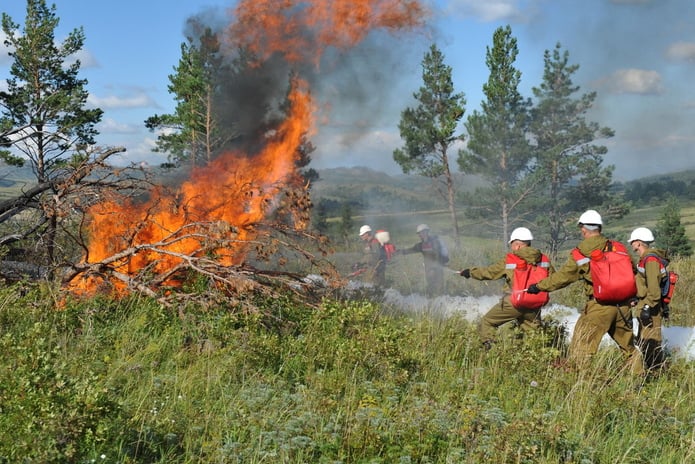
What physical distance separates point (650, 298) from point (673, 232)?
3048 centimetres

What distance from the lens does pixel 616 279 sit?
670cm

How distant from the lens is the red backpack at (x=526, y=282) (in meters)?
7.43

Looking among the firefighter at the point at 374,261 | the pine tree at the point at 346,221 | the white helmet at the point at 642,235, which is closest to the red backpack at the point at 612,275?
the white helmet at the point at 642,235

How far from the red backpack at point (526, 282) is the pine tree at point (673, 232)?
2984 cm

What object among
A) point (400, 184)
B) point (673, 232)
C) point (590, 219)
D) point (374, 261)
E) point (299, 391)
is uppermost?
point (400, 184)

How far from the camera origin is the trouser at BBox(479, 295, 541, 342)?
25.1ft

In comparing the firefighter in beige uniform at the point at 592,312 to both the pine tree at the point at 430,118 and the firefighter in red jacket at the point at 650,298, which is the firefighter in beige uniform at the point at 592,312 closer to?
the firefighter in red jacket at the point at 650,298

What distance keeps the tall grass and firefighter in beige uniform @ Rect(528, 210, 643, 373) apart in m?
0.25

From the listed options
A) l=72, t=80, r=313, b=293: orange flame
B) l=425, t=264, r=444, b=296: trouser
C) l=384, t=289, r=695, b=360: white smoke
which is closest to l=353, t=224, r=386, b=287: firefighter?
l=384, t=289, r=695, b=360: white smoke

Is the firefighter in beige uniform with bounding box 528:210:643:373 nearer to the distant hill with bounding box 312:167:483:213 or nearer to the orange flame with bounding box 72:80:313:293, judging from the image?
the orange flame with bounding box 72:80:313:293

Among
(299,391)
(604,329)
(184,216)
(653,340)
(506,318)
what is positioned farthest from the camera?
(184,216)

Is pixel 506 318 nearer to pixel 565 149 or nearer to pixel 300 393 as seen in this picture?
pixel 300 393

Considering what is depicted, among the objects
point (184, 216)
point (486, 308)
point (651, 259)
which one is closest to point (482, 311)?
point (486, 308)

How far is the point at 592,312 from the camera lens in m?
6.97
